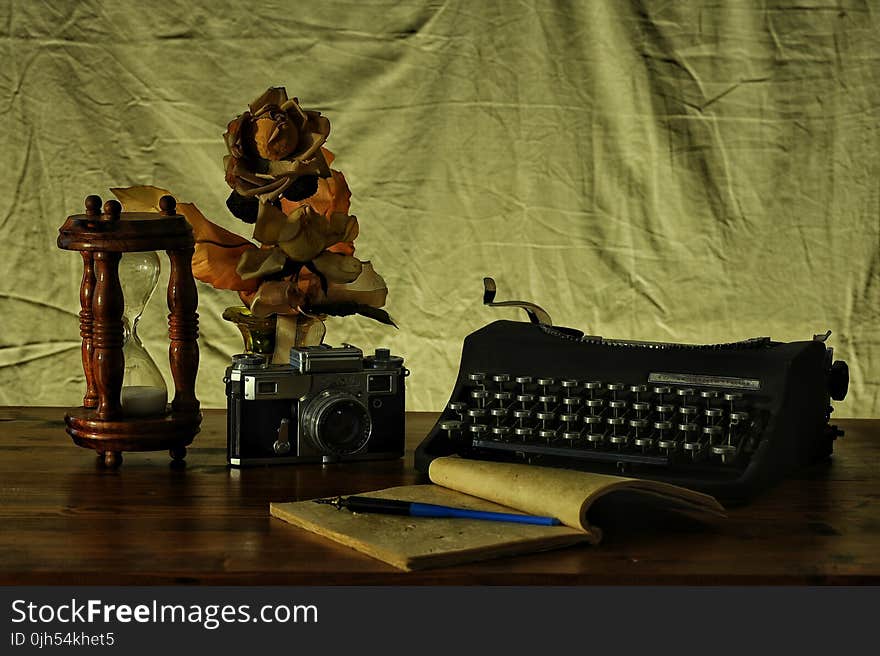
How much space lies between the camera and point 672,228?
8.36ft

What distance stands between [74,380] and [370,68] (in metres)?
0.87

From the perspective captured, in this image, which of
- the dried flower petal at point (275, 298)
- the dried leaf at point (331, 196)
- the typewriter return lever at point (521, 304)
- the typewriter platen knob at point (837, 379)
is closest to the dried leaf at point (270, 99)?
the dried leaf at point (331, 196)

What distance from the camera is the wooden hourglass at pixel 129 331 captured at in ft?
4.73

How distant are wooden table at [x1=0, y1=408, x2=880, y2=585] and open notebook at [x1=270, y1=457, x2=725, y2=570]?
0.04ft

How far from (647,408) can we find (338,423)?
1.19 feet

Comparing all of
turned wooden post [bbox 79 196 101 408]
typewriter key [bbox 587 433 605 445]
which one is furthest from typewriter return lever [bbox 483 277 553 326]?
turned wooden post [bbox 79 196 101 408]

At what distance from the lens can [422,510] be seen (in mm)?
1259

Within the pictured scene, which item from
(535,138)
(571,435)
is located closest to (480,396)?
(571,435)

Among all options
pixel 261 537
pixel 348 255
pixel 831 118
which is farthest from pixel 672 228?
pixel 261 537

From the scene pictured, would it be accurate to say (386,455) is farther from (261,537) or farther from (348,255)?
(261,537)

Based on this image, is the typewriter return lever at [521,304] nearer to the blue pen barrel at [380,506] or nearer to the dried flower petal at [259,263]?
the dried flower petal at [259,263]

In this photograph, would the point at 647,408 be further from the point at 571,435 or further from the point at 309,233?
the point at 309,233

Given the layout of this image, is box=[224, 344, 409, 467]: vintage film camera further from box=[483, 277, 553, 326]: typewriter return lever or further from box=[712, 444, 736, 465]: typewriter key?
box=[712, 444, 736, 465]: typewriter key

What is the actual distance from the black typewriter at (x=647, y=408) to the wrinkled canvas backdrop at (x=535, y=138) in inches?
38.0
